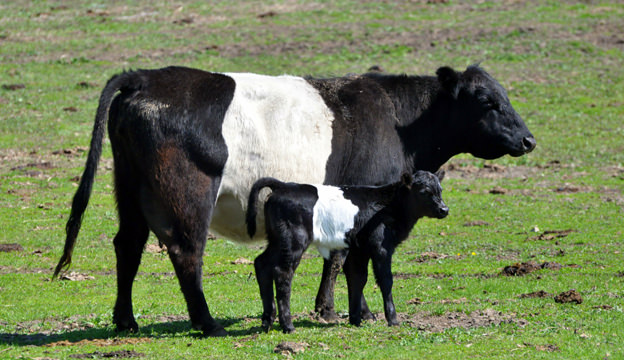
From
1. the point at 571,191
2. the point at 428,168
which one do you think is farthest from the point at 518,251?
the point at 571,191

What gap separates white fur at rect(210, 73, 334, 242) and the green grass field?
4.57ft

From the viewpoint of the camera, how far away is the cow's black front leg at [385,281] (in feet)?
33.6

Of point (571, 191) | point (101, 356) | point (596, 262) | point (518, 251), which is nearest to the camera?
point (101, 356)

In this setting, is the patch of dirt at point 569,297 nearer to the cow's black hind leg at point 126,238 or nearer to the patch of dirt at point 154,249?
the cow's black hind leg at point 126,238

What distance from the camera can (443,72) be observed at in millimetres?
11867

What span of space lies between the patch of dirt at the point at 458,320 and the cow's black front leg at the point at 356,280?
55 centimetres

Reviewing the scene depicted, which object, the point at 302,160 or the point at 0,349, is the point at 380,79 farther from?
the point at 0,349

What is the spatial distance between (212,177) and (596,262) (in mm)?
6920

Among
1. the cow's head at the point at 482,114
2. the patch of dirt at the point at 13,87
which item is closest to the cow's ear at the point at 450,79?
the cow's head at the point at 482,114

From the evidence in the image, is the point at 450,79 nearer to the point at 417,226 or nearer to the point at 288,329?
the point at 288,329

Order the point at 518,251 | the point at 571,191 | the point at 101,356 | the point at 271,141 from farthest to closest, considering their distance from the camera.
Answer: the point at 571,191
the point at 518,251
the point at 271,141
the point at 101,356

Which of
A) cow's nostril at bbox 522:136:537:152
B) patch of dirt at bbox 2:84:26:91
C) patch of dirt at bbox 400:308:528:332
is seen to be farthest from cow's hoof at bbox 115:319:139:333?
patch of dirt at bbox 2:84:26:91

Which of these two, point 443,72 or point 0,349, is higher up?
point 443,72

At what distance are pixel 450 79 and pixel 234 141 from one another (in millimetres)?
3274
